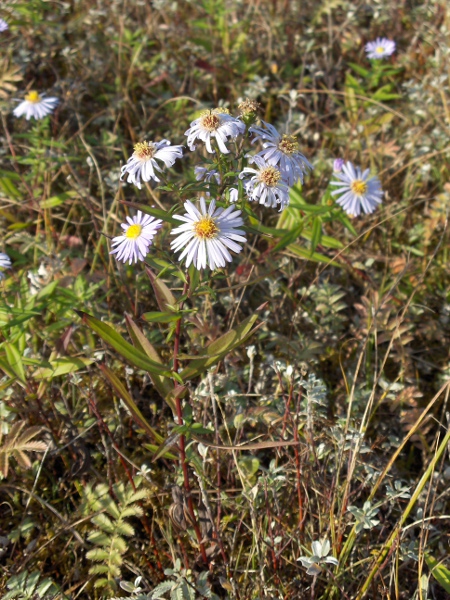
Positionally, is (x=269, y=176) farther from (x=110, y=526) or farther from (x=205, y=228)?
(x=110, y=526)

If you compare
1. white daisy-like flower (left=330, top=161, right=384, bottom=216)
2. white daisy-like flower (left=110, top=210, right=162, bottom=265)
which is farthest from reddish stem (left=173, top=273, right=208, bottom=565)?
white daisy-like flower (left=330, top=161, right=384, bottom=216)

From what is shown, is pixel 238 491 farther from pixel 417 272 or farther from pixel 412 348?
pixel 417 272

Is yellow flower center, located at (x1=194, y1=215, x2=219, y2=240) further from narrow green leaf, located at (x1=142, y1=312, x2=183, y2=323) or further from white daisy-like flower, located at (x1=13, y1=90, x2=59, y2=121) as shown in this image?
white daisy-like flower, located at (x1=13, y1=90, x2=59, y2=121)

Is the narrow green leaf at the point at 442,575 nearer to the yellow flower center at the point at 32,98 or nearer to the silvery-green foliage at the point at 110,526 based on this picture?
the silvery-green foliage at the point at 110,526

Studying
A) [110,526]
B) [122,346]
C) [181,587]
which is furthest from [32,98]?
[181,587]

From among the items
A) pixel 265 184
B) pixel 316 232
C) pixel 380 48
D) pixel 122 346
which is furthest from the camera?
pixel 380 48

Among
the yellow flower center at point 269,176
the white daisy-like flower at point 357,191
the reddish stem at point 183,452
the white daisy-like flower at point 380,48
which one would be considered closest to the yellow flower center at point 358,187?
the white daisy-like flower at point 357,191

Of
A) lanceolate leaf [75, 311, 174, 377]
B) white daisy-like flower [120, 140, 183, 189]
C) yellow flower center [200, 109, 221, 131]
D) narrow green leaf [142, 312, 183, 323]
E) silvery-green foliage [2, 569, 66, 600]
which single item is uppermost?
yellow flower center [200, 109, 221, 131]
